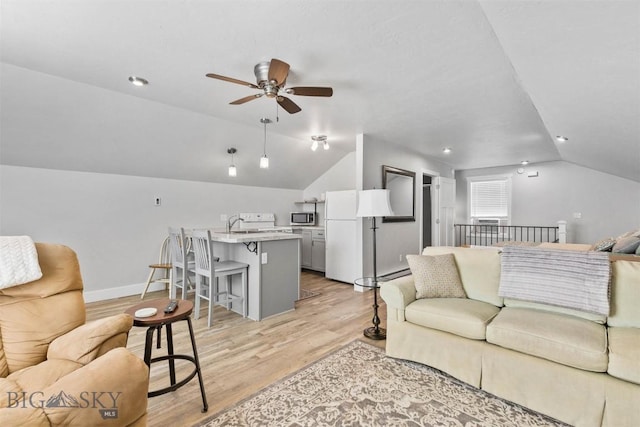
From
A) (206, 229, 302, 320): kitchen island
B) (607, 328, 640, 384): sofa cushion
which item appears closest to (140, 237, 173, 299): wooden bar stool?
(206, 229, 302, 320): kitchen island

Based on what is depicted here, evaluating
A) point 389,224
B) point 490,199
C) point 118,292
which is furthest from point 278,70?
point 490,199

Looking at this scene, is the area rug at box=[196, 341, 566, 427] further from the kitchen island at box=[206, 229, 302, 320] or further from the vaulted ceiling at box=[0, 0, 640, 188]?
the vaulted ceiling at box=[0, 0, 640, 188]

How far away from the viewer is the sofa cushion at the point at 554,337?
5.36ft

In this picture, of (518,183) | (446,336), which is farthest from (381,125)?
(518,183)

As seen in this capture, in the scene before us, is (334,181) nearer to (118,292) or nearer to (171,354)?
(118,292)

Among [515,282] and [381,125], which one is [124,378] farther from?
[381,125]

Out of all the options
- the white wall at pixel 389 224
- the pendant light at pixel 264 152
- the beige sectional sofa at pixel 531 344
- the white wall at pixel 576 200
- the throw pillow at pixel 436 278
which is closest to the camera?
the beige sectional sofa at pixel 531 344

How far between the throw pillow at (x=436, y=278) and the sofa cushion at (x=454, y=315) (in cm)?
7

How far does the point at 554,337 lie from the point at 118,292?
5034 millimetres

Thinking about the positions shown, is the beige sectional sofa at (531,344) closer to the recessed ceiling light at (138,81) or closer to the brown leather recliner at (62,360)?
the brown leather recliner at (62,360)

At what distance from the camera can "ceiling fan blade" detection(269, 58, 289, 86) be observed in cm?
208

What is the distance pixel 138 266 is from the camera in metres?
4.38

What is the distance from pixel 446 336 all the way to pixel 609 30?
6.91 ft

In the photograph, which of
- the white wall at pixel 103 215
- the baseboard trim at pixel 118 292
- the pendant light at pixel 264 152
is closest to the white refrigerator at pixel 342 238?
the pendant light at pixel 264 152
